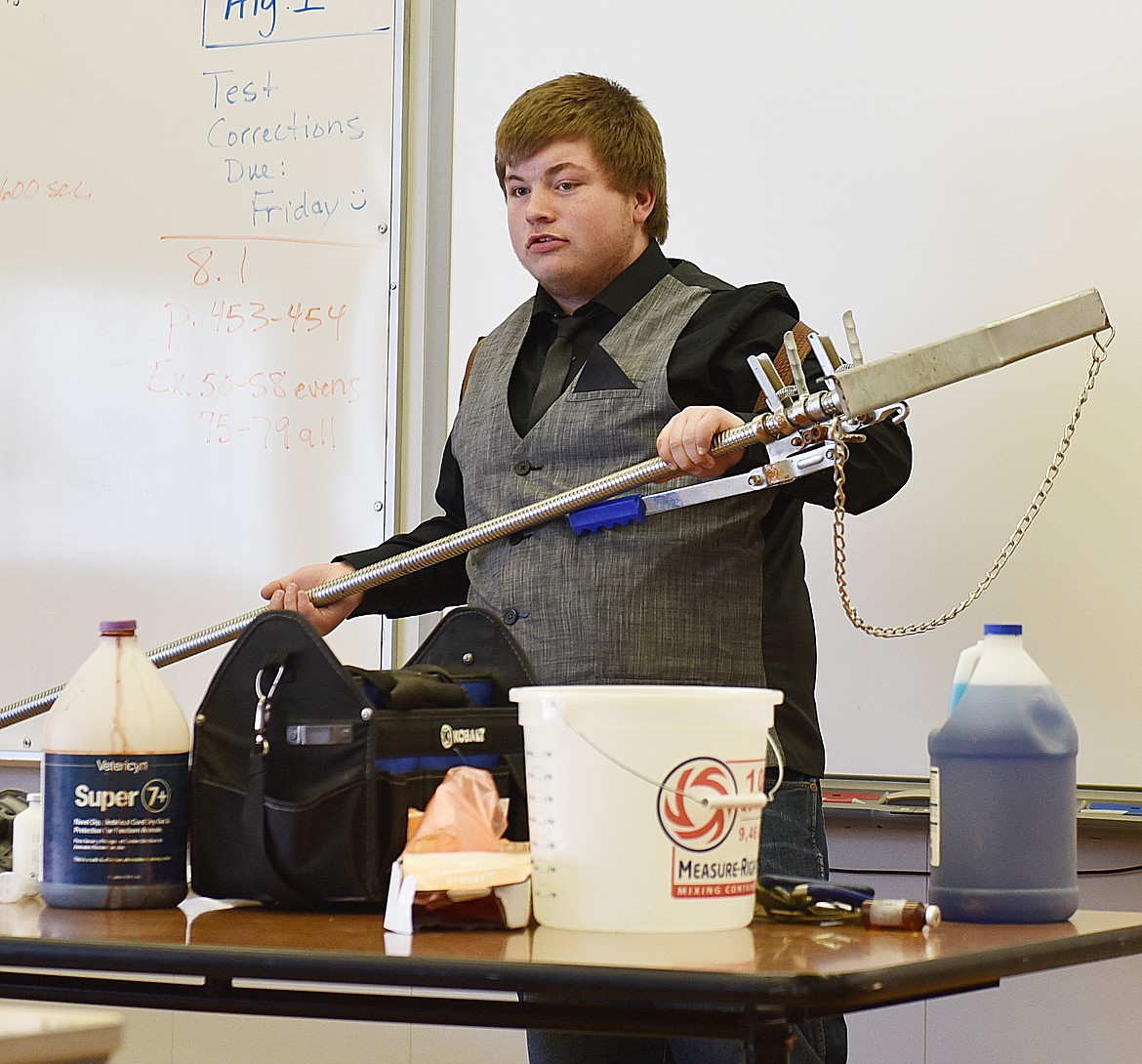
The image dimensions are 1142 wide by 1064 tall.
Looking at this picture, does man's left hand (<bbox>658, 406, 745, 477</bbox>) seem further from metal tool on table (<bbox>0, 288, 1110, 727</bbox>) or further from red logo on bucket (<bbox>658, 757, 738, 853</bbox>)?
red logo on bucket (<bbox>658, 757, 738, 853</bbox>)

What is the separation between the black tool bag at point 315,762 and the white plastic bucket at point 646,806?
0.42 feet

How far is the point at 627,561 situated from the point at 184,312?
1141mm

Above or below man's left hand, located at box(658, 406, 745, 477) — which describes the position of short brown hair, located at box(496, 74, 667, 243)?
above

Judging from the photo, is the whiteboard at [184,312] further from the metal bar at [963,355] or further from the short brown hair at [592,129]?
the metal bar at [963,355]

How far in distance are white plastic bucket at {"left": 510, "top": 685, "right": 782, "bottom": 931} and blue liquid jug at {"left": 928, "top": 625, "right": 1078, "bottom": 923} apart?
0.16 m

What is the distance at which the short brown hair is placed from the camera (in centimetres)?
163

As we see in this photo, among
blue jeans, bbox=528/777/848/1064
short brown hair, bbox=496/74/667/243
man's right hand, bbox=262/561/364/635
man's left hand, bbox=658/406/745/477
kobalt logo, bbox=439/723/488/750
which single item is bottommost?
blue jeans, bbox=528/777/848/1064

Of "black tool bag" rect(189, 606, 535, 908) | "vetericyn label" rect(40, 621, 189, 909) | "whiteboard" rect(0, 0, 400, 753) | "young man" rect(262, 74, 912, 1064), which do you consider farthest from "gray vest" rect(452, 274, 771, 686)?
"whiteboard" rect(0, 0, 400, 753)

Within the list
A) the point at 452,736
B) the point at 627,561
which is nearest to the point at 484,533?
the point at 627,561

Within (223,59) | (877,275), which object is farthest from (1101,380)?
(223,59)

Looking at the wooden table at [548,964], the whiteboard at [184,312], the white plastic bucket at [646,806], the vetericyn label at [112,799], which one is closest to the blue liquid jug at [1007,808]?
the wooden table at [548,964]

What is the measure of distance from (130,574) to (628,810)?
161 centimetres

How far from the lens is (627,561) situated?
1468 millimetres

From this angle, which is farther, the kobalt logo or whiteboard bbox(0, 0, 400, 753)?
whiteboard bbox(0, 0, 400, 753)
